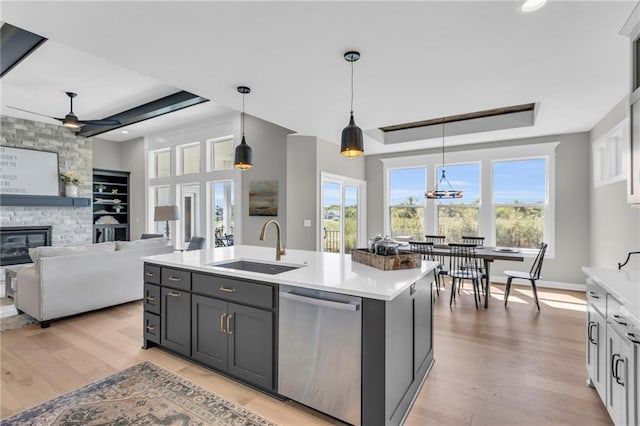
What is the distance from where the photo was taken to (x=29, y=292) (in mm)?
3633

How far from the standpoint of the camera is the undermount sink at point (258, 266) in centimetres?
268

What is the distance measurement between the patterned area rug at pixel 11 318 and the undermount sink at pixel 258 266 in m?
2.84

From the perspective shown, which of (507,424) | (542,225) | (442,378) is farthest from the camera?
(542,225)

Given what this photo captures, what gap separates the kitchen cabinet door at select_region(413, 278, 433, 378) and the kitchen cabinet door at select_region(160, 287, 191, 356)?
71.6 inches

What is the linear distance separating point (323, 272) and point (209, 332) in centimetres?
106

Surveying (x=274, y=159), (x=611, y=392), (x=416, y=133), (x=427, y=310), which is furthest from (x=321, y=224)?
(x=611, y=392)

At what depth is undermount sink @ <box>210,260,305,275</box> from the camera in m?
2.68

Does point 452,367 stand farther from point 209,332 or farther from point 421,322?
point 209,332

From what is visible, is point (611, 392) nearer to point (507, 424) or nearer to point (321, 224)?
point (507, 424)

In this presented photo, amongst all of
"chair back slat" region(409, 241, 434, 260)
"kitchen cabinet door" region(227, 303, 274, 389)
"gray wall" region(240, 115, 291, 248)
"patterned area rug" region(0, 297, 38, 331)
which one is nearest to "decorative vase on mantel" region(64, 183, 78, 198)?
"patterned area rug" region(0, 297, 38, 331)

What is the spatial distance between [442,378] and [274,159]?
4.42 metres

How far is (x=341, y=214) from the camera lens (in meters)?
6.40

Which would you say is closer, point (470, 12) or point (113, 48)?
point (470, 12)

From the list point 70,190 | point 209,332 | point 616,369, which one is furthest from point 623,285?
point 70,190
